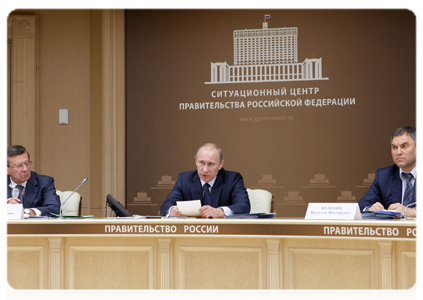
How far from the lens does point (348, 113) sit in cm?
520

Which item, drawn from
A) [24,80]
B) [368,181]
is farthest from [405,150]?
[24,80]

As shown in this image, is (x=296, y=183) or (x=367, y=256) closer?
(x=367, y=256)

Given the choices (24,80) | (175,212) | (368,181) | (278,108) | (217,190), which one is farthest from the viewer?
(24,80)

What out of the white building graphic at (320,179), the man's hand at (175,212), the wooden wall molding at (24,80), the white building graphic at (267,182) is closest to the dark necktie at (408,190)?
the man's hand at (175,212)

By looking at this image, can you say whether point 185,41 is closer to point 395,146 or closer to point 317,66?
point 317,66

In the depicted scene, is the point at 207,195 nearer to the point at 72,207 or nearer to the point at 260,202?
the point at 260,202

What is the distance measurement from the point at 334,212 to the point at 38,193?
7.55 feet

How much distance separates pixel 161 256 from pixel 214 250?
311 mm

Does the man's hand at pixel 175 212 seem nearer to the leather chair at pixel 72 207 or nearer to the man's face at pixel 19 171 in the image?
the leather chair at pixel 72 207

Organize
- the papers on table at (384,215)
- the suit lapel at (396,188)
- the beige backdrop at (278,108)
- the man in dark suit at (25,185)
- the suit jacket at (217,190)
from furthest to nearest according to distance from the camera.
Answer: the beige backdrop at (278,108) → the suit jacket at (217,190) → the man in dark suit at (25,185) → the suit lapel at (396,188) → the papers on table at (384,215)

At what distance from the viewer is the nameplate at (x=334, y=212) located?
8.87 ft

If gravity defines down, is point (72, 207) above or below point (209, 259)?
above

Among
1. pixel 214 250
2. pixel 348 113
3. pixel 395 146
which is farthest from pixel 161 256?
pixel 348 113

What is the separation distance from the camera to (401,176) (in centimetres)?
359
